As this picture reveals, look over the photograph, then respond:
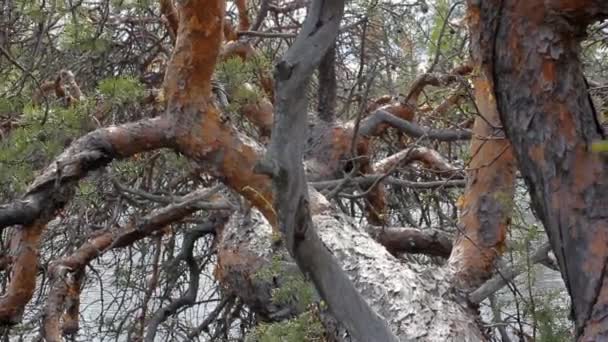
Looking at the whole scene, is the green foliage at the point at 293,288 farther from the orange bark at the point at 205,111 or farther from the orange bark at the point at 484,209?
the orange bark at the point at 484,209

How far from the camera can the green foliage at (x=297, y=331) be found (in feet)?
4.88

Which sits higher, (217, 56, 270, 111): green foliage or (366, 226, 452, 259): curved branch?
(217, 56, 270, 111): green foliage

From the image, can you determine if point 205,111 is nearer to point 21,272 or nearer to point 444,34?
point 21,272

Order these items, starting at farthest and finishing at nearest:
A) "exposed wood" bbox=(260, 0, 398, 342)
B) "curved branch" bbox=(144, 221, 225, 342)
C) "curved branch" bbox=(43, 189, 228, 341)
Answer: "curved branch" bbox=(144, 221, 225, 342)
"curved branch" bbox=(43, 189, 228, 341)
"exposed wood" bbox=(260, 0, 398, 342)

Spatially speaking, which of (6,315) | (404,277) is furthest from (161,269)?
(404,277)

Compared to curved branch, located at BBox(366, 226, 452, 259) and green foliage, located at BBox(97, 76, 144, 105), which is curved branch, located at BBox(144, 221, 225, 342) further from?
green foliage, located at BBox(97, 76, 144, 105)

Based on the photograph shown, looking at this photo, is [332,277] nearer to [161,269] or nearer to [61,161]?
[61,161]

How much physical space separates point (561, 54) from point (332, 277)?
0.39 m

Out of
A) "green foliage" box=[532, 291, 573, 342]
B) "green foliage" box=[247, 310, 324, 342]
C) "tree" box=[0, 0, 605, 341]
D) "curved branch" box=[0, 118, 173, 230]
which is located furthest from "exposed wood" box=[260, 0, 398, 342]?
"curved branch" box=[0, 118, 173, 230]

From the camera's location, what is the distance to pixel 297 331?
5.00ft

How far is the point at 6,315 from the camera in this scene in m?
2.16

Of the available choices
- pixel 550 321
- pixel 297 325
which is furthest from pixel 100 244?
pixel 550 321

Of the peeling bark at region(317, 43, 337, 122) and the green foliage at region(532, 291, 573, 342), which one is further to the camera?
the peeling bark at region(317, 43, 337, 122)

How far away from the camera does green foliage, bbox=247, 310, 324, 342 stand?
149 centimetres
